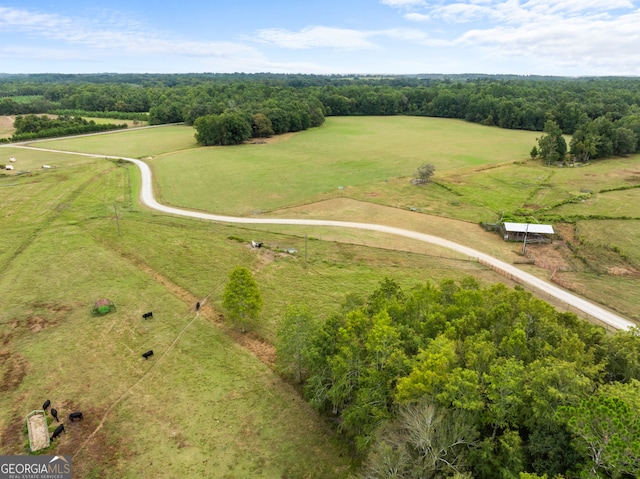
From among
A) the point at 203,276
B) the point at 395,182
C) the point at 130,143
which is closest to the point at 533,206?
the point at 395,182

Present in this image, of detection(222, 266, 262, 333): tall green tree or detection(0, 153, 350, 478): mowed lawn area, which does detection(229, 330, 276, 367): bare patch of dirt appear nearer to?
detection(0, 153, 350, 478): mowed lawn area

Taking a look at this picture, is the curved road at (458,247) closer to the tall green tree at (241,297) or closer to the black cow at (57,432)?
the tall green tree at (241,297)

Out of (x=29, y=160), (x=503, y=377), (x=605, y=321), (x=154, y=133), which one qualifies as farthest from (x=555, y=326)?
(x=154, y=133)

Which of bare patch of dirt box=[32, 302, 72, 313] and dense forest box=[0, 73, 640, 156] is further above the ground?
dense forest box=[0, 73, 640, 156]

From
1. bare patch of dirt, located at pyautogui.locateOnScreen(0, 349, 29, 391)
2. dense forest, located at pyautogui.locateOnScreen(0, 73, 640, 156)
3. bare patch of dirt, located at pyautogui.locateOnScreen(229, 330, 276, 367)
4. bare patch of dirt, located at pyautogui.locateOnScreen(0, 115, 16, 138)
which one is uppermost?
dense forest, located at pyautogui.locateOnScreen(0, 73, 640, 156)

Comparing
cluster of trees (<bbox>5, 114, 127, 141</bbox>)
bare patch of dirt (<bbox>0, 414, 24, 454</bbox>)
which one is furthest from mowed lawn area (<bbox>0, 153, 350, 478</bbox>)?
cluster of trees (<bbox>5, 114, 127, 141</bbox>)

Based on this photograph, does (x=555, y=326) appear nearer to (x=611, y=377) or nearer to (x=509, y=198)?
(x=611, y=377)
